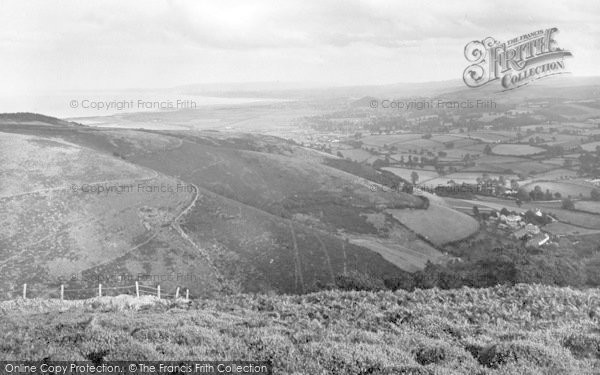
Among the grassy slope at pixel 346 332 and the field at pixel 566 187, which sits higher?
the grassy slope at pixel 346 332

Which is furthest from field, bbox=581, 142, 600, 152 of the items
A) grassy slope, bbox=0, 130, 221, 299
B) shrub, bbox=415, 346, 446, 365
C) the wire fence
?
shrub, bbox=415, 346, 446, 365

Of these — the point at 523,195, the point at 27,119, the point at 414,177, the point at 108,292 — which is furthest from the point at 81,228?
the point at 523,195

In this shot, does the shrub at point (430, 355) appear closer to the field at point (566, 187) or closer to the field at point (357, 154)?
the field at point (566, 187)

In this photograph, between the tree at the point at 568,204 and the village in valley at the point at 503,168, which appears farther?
the tree at the point at 568,204

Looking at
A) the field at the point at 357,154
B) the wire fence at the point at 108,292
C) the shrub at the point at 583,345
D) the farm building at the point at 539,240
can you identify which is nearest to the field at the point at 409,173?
the field at the point at 357,154

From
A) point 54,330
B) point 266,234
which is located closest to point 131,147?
point 266,234

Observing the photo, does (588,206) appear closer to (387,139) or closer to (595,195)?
(595,195)
